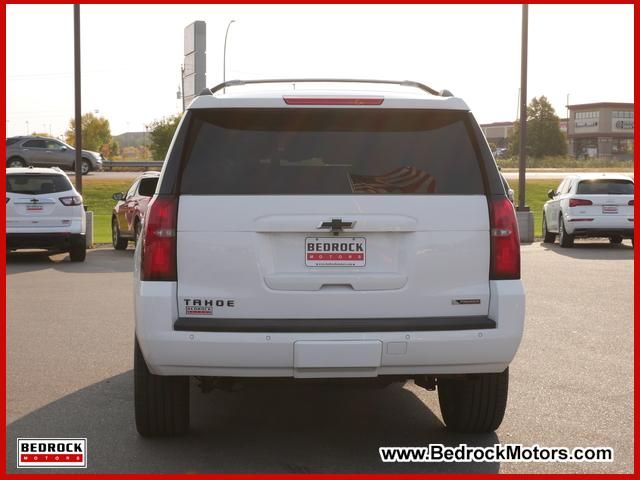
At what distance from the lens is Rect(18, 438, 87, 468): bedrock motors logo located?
5430mm

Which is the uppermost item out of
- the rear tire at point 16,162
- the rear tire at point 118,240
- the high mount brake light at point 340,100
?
the high mount brake light at point 340,100

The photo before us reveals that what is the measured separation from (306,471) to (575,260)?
14.5 m

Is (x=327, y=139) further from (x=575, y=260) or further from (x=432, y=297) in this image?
(x=575, y=260)

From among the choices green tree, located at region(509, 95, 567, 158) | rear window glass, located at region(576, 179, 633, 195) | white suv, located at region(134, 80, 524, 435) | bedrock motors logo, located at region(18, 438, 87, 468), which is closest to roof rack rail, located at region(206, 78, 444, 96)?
white suv, located at region(134, 80, 524, 435)

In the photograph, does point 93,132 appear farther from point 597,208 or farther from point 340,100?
point 340,100

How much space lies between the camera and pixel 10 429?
611cm

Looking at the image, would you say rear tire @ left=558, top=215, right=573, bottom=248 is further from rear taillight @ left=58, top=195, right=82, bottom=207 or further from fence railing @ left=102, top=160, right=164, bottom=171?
fence railing @ left=102, top=160, right=164, bottom=171

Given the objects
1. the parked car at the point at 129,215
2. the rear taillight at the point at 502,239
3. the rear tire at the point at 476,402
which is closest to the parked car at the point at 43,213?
the parked car at the point at 129,215

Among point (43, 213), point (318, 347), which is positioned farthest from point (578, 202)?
point (318, 347)

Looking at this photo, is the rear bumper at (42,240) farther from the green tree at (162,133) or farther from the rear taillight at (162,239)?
the green tree at (162,133)

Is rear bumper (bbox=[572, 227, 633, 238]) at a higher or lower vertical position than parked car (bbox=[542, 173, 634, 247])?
lower

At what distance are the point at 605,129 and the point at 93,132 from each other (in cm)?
6552

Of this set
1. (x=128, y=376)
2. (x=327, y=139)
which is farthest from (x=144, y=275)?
(x=128, y=376)

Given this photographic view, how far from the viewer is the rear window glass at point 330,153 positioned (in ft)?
17.1
